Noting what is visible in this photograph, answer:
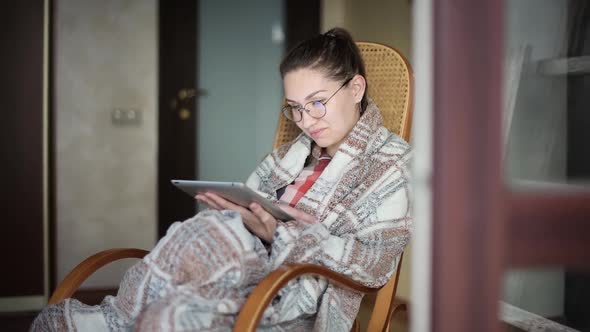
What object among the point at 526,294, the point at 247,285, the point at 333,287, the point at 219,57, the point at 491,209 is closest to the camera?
the point at 491,209

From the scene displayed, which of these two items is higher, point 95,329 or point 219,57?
point 219,57

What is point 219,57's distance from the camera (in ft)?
13.0

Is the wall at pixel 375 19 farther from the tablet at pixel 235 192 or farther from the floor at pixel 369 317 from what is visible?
the tablet at pixel 235 192

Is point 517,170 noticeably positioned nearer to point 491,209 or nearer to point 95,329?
point 491,209

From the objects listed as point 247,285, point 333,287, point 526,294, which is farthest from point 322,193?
point 526,294

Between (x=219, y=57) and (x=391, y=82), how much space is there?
216 cm

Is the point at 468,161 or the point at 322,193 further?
the point at 322,193

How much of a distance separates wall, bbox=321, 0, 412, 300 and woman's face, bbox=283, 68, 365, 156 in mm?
1432

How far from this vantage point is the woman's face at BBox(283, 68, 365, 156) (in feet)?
5.81

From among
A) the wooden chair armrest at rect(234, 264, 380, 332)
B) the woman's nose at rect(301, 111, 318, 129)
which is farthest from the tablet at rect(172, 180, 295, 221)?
the woman's nose at rect(301, 111, 318, 129)

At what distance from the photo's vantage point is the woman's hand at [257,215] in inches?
60.8

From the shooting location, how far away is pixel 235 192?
1.50 metres

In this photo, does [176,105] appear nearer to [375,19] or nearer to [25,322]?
[375,19]

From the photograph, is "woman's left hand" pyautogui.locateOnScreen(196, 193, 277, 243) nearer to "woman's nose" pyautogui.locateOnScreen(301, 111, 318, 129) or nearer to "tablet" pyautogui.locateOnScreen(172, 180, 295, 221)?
"tablet" pyautogui.locateOnScreen(172, 180, 295, 221)
